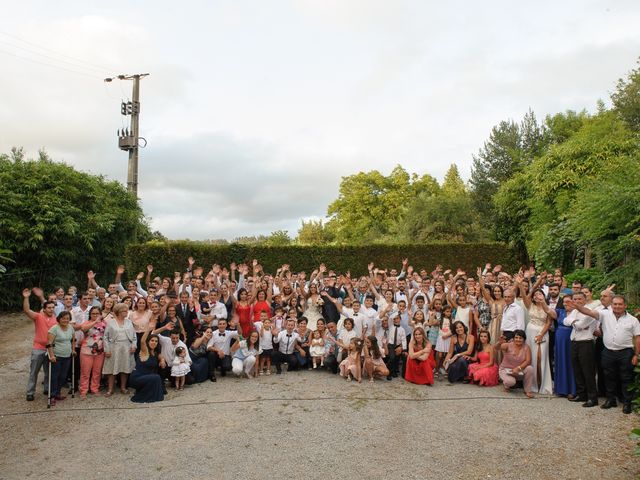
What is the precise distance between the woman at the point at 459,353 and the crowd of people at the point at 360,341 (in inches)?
0.9

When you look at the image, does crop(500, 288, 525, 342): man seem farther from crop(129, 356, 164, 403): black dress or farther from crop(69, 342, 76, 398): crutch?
crop(69, 342, 76, 398): crutch

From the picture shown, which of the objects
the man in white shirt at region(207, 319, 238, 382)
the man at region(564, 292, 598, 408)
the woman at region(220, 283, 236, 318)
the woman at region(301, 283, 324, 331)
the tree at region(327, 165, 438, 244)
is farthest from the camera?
the tree at region(327, 165, 438, 244)

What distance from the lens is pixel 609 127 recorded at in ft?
85.8

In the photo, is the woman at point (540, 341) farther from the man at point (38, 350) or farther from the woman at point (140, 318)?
the man at point (38, 350)

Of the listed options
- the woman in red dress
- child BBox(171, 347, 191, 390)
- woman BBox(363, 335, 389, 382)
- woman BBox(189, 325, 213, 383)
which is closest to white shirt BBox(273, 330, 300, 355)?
the woman in red dress

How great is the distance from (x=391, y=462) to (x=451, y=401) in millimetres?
2413

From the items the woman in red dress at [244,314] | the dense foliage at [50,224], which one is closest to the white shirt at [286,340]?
the woman in red dress at [244,314]

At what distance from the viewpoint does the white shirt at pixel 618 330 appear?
6977 millimetres

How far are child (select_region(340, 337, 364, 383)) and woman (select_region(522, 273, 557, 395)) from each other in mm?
2992

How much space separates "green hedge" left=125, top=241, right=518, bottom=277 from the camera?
21.7 meters

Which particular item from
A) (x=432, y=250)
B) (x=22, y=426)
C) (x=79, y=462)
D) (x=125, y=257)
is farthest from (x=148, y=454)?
(x=432, y=250)

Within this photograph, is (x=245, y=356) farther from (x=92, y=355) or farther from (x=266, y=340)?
(x=92, y=355)

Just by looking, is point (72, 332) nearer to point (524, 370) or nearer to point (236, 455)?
point (236, 455)

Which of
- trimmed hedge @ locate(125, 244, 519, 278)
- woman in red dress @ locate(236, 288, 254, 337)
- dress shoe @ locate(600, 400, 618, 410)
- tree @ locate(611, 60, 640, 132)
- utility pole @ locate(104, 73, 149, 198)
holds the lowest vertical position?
dress shoe @ locate(600, 400, 618, 410)
